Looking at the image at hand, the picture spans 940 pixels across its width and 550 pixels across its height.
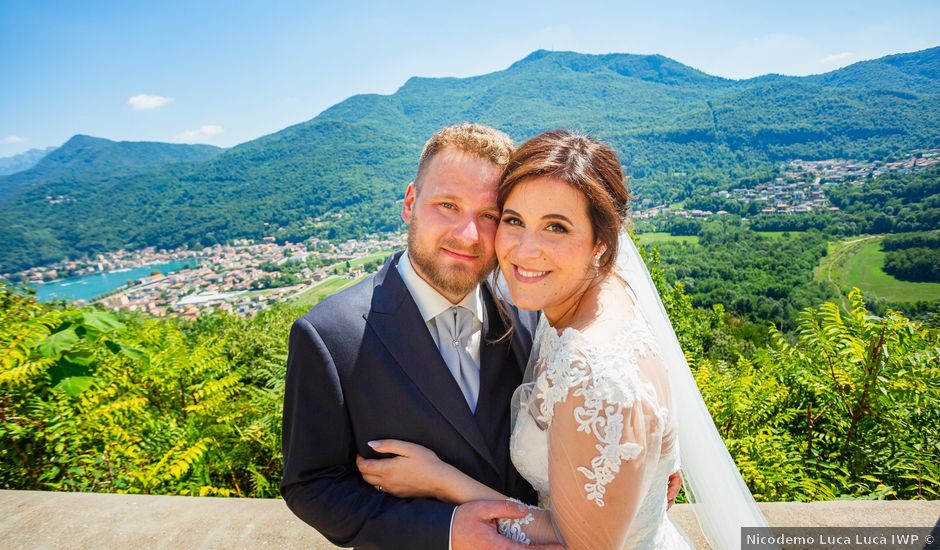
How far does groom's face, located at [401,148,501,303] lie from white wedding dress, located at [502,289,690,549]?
1.84ft

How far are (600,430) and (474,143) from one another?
135 cm

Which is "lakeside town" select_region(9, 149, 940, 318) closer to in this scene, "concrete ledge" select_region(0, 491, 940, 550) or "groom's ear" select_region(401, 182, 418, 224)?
"concrete ledge" select_region(0, 491, 940, 550)

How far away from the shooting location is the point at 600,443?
57.3 inches

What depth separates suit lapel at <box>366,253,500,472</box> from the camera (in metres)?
1.78

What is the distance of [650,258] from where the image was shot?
7898 mm

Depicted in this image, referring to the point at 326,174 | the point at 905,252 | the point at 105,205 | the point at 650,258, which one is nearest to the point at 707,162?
the point at 905,252

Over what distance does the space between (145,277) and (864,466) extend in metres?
87.3

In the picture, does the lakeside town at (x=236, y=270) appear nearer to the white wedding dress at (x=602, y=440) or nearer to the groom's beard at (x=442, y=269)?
the groom's beard at (x=442, y=269)

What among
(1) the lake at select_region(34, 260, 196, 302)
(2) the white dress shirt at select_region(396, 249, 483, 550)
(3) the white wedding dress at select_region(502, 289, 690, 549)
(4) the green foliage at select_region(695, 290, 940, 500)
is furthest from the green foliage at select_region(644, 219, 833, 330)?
(1) the lake at select_region(34, 260, 196, 302)

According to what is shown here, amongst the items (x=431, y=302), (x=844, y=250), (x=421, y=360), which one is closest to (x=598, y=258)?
(x=431, y=302)

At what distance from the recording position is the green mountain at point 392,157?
8106 centimetres

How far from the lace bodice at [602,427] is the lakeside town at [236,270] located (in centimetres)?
4291

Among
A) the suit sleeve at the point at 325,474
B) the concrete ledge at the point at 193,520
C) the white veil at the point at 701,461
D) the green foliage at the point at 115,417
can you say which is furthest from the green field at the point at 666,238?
the suit sleeve at the point at 325,474

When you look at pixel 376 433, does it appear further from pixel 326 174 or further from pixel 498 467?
pixel 326 174
